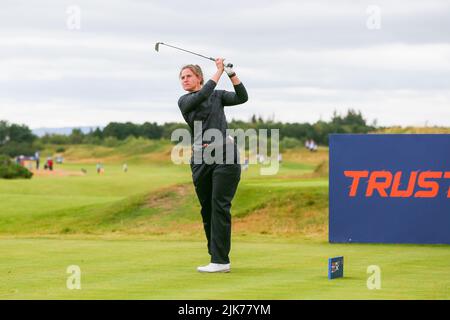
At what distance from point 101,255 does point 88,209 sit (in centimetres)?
1533

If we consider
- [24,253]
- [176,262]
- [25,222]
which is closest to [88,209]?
[25,222]

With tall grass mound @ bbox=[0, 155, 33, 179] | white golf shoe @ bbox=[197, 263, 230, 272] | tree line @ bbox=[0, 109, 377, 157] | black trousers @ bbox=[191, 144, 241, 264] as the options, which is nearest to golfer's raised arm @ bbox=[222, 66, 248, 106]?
black trousers @ bbox=[191, 144, 241, 264]

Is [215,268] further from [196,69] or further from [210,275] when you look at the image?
[196,69]

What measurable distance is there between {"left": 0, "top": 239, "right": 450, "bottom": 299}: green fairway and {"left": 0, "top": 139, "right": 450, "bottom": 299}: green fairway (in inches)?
0.4

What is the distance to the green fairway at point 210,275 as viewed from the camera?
8.88 metres

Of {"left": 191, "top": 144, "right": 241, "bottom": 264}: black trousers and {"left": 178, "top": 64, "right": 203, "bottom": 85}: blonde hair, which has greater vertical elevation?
{"left": 178, "top": 64, "right": 203, "bottom": 85}: blonde hair

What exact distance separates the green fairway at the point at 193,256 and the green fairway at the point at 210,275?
0.01m

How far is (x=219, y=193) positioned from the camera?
432 inches

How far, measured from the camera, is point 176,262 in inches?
477

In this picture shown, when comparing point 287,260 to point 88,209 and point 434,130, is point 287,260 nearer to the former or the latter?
point 88,209

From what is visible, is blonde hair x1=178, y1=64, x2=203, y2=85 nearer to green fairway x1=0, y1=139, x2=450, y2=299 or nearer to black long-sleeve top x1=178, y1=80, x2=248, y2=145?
black long-sleeve top x1=178, y1=80, x2=248, y2=145

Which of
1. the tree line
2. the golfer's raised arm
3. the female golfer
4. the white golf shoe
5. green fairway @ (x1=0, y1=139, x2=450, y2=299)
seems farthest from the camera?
the tree line

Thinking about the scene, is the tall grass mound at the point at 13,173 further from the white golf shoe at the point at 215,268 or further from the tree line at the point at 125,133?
the white golf shoe at the point at 215,268

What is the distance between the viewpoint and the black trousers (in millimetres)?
10953
